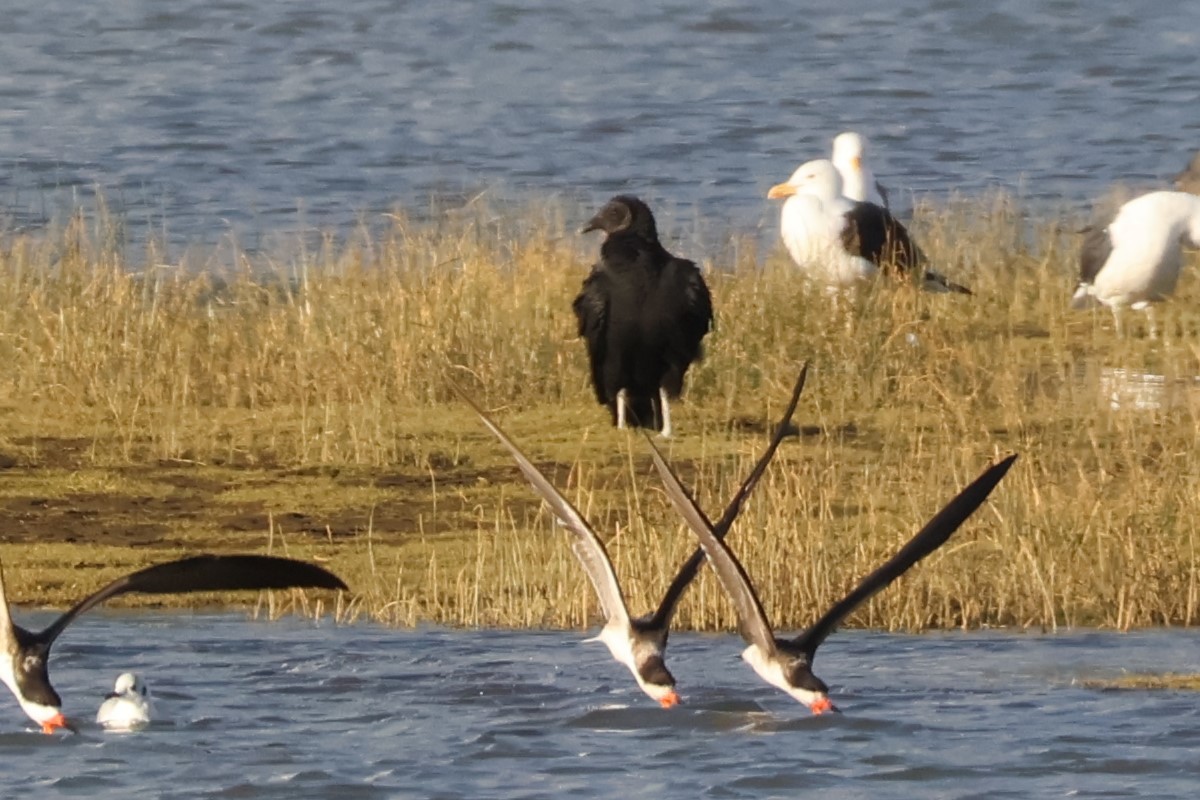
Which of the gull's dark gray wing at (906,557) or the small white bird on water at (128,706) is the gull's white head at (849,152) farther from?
the small white bird on water at (128,706)

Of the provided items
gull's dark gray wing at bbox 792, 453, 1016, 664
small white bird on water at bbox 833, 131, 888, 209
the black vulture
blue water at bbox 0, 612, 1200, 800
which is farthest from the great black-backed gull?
gull's dark gray wing at bbox 792, 453, 1016, 664

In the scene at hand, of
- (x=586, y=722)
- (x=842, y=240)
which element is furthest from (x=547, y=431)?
(x=586, y=722)

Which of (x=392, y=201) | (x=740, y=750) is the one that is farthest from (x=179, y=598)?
(x=392, y=201)

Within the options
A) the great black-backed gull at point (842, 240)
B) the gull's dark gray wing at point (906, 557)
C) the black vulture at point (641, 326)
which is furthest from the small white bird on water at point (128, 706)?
the great black-backed gull at point (842, 240)

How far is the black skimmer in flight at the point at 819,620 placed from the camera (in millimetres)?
6988

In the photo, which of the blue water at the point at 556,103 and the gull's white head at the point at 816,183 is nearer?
the gull's white head at the point at 816,183

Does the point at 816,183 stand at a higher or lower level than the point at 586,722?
higher

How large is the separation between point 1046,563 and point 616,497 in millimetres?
2331

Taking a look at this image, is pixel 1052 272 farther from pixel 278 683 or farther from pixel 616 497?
pixel 278 683

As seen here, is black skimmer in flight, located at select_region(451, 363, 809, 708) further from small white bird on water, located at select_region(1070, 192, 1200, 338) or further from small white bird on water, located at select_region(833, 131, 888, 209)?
small white bird on water, located at select_region(833, 131, 888, 209)

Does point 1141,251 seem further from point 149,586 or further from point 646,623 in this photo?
point 149,586

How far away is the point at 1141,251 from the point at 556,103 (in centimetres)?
1372

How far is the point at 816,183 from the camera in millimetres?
14484

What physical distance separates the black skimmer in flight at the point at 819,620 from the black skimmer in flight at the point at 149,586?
1031mm
